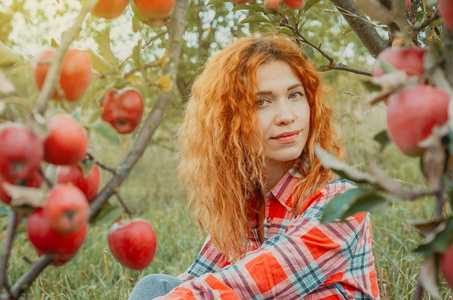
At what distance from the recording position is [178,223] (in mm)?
3240

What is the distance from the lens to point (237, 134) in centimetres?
175

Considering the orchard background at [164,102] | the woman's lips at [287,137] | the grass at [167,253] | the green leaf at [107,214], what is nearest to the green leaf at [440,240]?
the orchard background at [164,102]

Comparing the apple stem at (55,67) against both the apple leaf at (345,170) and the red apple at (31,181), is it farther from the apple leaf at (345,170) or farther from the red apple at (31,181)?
the apple leaf at (345,170)

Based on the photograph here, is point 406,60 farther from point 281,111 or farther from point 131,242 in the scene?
point 281,111

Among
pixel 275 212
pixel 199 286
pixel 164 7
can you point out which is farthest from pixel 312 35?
pixel 164 7

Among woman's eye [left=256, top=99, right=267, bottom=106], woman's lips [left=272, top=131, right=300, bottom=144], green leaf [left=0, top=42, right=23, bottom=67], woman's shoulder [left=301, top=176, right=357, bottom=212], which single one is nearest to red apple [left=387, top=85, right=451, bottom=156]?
green leaf [left=0, top=42, right=23, bottom=67]

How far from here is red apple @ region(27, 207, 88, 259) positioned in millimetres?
446

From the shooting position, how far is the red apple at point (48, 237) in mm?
446

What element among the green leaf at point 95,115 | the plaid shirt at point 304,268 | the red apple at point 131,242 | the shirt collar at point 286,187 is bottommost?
the plaid shirt at point 304,268

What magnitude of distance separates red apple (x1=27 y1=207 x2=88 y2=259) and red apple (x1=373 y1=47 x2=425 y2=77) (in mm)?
352

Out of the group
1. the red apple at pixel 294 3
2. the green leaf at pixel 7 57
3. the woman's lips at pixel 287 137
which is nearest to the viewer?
the green leaf at pixel 7 57

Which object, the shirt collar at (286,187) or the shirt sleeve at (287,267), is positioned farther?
the shirt collar at (286,187)

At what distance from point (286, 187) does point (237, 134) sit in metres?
0.28

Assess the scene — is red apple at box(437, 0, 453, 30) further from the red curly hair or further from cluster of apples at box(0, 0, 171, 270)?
the red curly hair
